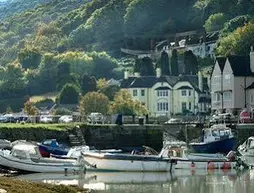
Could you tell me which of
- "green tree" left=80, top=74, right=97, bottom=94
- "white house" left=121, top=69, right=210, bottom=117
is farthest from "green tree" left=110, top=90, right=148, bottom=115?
"green tree" left=80, top=74, right=97, bottom=94

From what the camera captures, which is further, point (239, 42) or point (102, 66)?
point (102, 66)

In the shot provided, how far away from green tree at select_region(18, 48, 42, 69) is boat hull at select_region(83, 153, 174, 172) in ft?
418

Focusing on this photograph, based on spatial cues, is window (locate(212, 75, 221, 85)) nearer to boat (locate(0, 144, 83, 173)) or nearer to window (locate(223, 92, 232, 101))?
window (locate(223, 92, 232, 101))

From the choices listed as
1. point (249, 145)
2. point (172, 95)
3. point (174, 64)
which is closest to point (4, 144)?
point (249, 145)

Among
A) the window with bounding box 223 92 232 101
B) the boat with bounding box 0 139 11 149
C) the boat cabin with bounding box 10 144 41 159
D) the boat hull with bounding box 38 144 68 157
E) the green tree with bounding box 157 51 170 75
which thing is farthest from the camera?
the green tree with bounding box 157 51 170 75

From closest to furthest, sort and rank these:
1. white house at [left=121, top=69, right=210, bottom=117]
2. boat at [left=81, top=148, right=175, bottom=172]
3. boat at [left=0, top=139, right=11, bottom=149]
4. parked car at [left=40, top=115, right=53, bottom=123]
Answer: boat at [left=81, top=148, right=175, bottom=172] < boat at [left=0, top=139, right=11, bottom=149] < parked car at [left=40, top=115, right=53, bottom=123] < white house at [left=121, top=69, right=210, bottom=117]

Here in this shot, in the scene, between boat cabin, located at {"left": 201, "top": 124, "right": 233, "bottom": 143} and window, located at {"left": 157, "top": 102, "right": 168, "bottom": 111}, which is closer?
boat cabin, located at {"left": 201, "top": 124, "right": 233, "bottom": 143}

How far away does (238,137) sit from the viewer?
75.8 m

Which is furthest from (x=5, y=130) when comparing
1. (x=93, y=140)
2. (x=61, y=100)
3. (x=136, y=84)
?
(x=61, y=100)

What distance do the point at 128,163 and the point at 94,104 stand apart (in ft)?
158

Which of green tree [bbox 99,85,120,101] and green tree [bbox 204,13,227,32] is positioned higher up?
green tree [bbox 204,13,227,32]

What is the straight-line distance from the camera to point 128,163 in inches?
2189

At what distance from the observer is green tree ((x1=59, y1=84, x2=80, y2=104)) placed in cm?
13238

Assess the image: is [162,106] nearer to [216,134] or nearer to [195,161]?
[216,134]
